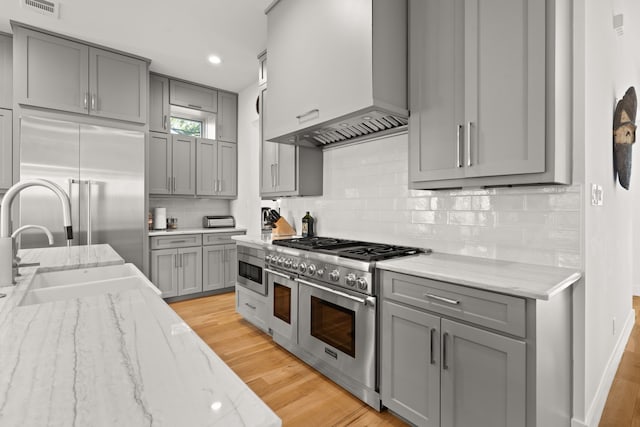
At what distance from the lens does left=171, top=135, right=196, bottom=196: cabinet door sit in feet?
14.4

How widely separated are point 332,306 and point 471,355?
0.96m

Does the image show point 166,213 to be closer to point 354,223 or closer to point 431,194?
point 354,223

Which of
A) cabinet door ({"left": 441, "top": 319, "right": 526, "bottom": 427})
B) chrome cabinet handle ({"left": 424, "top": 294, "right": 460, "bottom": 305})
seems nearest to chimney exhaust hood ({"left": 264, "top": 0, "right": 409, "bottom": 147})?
chrome cabinet handle ({"left": 424, "top": 294, "right": 460, "bottom": 305})

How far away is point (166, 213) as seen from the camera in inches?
181

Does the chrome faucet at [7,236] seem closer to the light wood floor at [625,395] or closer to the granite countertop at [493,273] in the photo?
the granite countertop at [493,273]

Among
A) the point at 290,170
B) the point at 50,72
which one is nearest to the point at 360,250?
the point at 290,170

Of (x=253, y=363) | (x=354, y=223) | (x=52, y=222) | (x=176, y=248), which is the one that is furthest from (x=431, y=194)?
(x=52, y=222)

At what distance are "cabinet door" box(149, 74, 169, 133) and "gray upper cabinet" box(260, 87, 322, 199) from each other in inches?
64.3

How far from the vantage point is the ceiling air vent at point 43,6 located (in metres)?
2.85

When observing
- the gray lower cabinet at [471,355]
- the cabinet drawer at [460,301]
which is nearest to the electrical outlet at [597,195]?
the gray lower cabinet at [471,355]

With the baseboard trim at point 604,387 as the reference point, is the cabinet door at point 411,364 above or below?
above

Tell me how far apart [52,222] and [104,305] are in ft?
→ 9.96

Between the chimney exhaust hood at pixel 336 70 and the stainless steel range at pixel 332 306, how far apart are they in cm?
93

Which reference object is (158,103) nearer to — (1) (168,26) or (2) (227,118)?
(2) (227,118)
